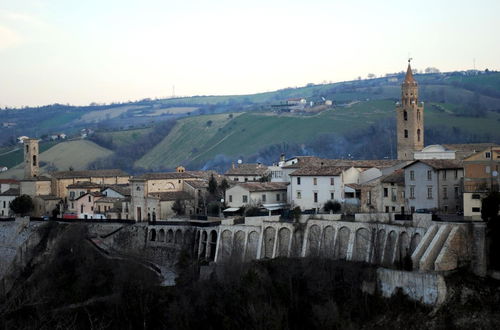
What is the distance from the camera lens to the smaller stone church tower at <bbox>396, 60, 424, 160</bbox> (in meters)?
60.5

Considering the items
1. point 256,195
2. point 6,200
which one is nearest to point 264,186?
point 256,195

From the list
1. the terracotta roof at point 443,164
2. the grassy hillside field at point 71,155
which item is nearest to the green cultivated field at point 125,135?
the grassy hillside field at point 71,155

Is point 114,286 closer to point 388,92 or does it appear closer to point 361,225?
point 361,225

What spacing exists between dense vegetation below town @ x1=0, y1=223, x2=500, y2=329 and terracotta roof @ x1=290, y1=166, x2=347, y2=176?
833 cm

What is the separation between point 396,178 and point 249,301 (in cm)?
1268

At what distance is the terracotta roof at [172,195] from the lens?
187 feet

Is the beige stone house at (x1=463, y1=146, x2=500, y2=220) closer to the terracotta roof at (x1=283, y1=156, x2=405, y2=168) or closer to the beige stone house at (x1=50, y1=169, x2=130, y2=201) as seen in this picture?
the terracotta roof at (x1=283, y1=156, x2=405, y2=168)

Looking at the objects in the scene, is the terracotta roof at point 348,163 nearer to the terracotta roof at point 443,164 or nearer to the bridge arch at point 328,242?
the terracotta roof at point 443,164

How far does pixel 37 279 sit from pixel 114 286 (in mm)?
9042

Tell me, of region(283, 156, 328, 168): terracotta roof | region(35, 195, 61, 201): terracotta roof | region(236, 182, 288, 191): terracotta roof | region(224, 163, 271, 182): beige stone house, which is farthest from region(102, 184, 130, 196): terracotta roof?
region(283, 156, 328, 168): terracotta roof

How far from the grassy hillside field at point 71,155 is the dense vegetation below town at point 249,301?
68.1m

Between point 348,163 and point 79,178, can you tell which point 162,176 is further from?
point 348,163

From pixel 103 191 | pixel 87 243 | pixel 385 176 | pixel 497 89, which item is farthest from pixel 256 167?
pixel 497 89

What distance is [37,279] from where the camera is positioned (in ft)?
176
